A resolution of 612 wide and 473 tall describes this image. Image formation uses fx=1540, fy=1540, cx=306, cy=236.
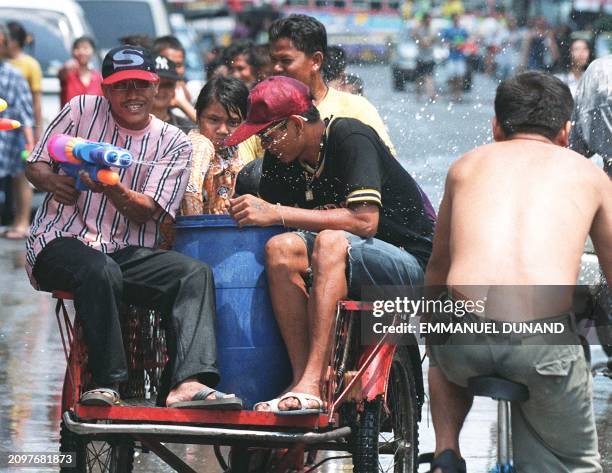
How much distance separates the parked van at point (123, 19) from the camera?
18938mm

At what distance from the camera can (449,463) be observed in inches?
180

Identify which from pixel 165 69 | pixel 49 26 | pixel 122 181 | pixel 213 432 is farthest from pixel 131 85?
pixel 49 26

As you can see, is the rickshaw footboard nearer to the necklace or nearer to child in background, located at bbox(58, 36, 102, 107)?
the necklace

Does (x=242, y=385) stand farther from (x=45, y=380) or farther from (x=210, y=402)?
(x=45, y=380)

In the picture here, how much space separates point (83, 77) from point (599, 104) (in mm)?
8259

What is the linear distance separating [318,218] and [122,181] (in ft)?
2.93

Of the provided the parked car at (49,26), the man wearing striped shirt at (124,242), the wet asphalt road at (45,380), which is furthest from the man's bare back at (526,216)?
the parked car at (49,26)

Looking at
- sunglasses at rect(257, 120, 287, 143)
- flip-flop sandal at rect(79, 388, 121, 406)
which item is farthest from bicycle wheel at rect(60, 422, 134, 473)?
sunglasses at rect(257, 120, 287, 143)

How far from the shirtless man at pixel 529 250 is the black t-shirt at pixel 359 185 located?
2.79ft

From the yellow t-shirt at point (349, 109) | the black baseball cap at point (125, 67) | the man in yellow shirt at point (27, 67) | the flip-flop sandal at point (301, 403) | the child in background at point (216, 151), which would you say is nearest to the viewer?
the flip-flop sandal at point (301, 403)

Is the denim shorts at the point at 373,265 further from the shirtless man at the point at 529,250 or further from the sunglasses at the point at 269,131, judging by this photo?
the shirtless man at the point at 529,250

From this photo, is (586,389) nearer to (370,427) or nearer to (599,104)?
(370,427)

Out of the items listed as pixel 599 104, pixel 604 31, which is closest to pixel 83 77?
pixel 599 104

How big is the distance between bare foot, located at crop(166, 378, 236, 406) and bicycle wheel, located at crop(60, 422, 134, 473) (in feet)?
0.89
